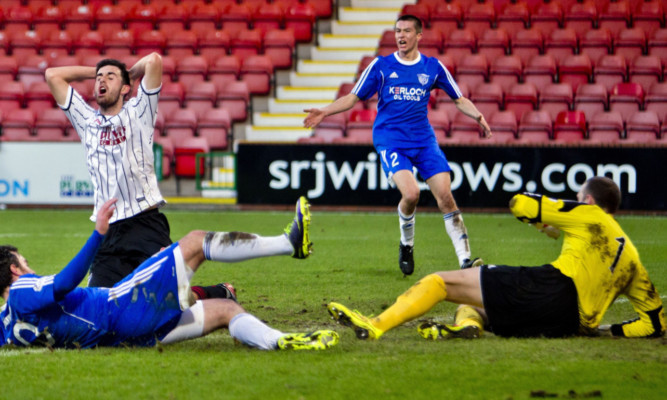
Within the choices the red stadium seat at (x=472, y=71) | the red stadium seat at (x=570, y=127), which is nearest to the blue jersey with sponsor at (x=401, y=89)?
the red stadium seat at (x=570, y=127)

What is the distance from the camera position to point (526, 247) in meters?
10.3

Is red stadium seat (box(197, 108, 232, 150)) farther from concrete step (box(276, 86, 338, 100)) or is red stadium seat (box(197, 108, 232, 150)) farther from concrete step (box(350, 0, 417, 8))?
concrete step (box(350, 0, 417, 8))

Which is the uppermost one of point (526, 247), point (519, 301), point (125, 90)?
point (125, 90)

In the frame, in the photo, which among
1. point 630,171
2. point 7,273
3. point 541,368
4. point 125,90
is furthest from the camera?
point 630,171

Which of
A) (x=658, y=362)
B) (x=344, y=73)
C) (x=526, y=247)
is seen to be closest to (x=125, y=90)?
(x=658, y=362)

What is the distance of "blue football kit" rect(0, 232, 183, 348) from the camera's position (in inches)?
184

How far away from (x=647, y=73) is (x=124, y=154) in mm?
13483

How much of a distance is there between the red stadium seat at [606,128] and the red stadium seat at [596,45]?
2.18m

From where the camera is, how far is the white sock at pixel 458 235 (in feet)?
25.3

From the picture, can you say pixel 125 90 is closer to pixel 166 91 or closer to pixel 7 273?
pixel 7 273

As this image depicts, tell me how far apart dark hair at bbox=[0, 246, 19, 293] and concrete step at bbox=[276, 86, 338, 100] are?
14.3 metres

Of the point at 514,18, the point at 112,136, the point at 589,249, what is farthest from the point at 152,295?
the point at 514,18

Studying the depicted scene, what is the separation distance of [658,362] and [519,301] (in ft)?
2.54

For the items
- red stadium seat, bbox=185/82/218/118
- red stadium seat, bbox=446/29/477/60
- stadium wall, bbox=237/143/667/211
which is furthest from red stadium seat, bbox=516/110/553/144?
red stadium seat, bbox=185/82/218/118
